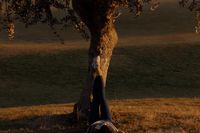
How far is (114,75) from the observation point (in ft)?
133

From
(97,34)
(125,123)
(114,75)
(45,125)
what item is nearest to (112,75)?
(114,75)

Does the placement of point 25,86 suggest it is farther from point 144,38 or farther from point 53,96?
point 144,38

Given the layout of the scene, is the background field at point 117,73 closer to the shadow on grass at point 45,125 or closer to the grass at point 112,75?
the grass at point 112,75

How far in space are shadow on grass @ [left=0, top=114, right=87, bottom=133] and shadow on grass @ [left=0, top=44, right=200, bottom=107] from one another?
555 inches

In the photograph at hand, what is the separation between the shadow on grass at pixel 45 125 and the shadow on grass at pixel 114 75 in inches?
555

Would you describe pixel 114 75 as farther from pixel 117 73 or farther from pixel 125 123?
pixel 125 123

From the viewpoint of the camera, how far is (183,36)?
5575 cm

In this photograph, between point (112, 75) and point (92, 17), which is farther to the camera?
point (112, 75)

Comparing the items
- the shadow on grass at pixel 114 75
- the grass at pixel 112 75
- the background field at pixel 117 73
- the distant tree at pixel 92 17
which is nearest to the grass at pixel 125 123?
the distant tree at pixel 92 17

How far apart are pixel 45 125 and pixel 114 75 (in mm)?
21730

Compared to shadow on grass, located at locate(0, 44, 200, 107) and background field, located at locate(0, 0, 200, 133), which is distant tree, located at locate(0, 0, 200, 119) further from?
shadow on grass, located at locate(0, 44, 200, 107)

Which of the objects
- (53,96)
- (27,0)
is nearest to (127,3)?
(27,0)

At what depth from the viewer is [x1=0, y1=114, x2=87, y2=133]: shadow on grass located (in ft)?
60.3

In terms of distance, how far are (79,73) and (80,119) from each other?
21.7 m
